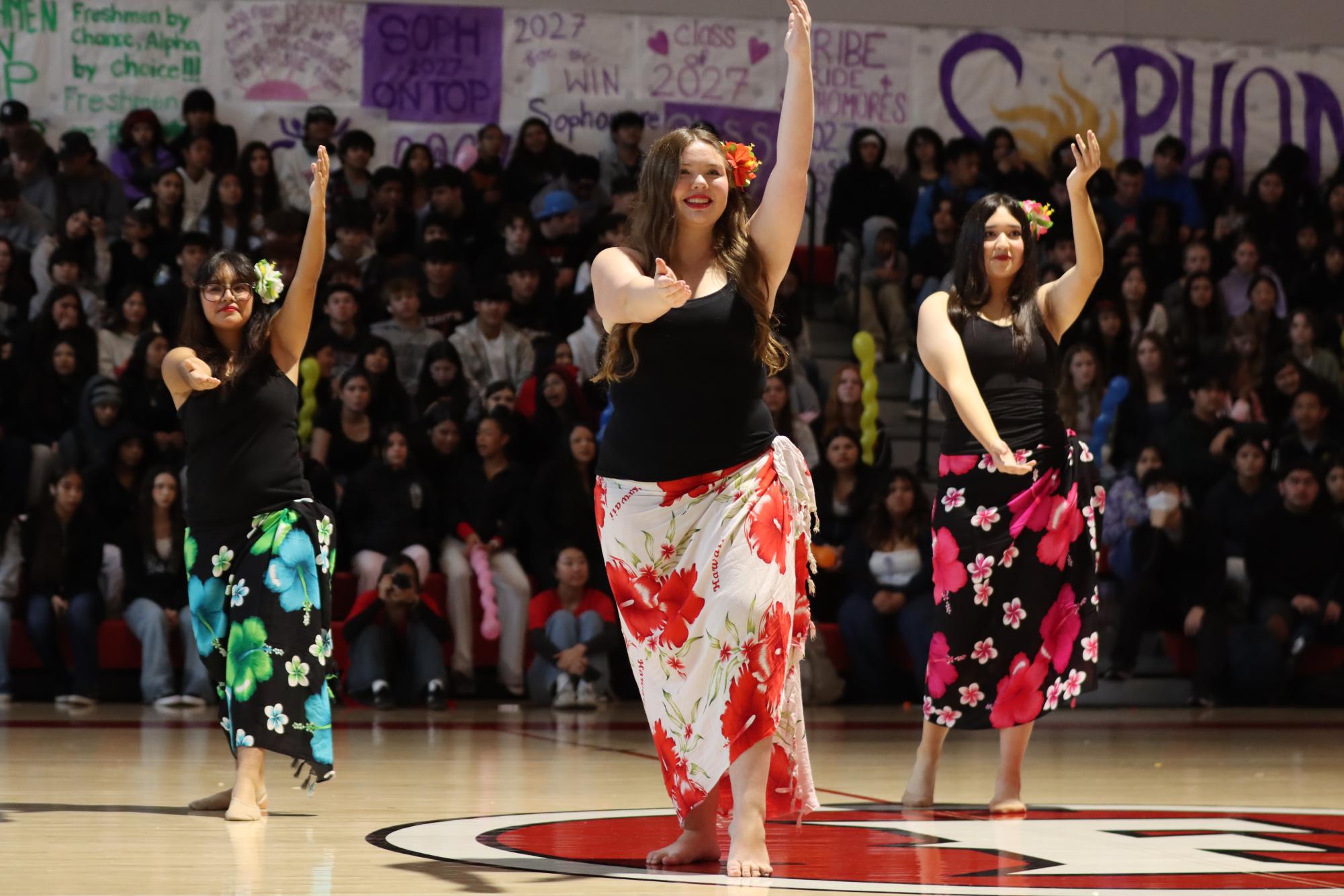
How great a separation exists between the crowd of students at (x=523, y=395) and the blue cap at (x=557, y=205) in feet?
0.05

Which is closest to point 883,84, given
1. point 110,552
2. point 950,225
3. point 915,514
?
point 950,225

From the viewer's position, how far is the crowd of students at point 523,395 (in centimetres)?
878

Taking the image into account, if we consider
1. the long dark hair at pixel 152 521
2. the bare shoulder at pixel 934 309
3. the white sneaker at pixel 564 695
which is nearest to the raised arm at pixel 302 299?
the bare shoulder at pixel 934 309

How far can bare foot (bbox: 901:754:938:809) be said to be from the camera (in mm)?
4906

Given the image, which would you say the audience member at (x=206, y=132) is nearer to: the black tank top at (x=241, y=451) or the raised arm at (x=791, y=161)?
the black tank top at (x=241, y=451)

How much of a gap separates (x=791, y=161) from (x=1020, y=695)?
5.89 feet

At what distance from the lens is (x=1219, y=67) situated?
1370 centimetres

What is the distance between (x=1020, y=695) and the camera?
4.91 meters

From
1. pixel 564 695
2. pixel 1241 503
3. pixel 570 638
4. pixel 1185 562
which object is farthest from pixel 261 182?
pixel 1241 503

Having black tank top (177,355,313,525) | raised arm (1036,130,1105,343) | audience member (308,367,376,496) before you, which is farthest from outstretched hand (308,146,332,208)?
audience member (308,367,376,496)

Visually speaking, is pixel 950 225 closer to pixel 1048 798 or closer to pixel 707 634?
pixel 1048 798

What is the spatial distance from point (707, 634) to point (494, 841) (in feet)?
2.52

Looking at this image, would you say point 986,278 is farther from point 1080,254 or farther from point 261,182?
point 261,182

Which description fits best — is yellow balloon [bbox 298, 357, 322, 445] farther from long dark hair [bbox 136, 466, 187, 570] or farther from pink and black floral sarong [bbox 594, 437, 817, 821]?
pink and black floral sarong [bbox 594, 437, 817, 821]
